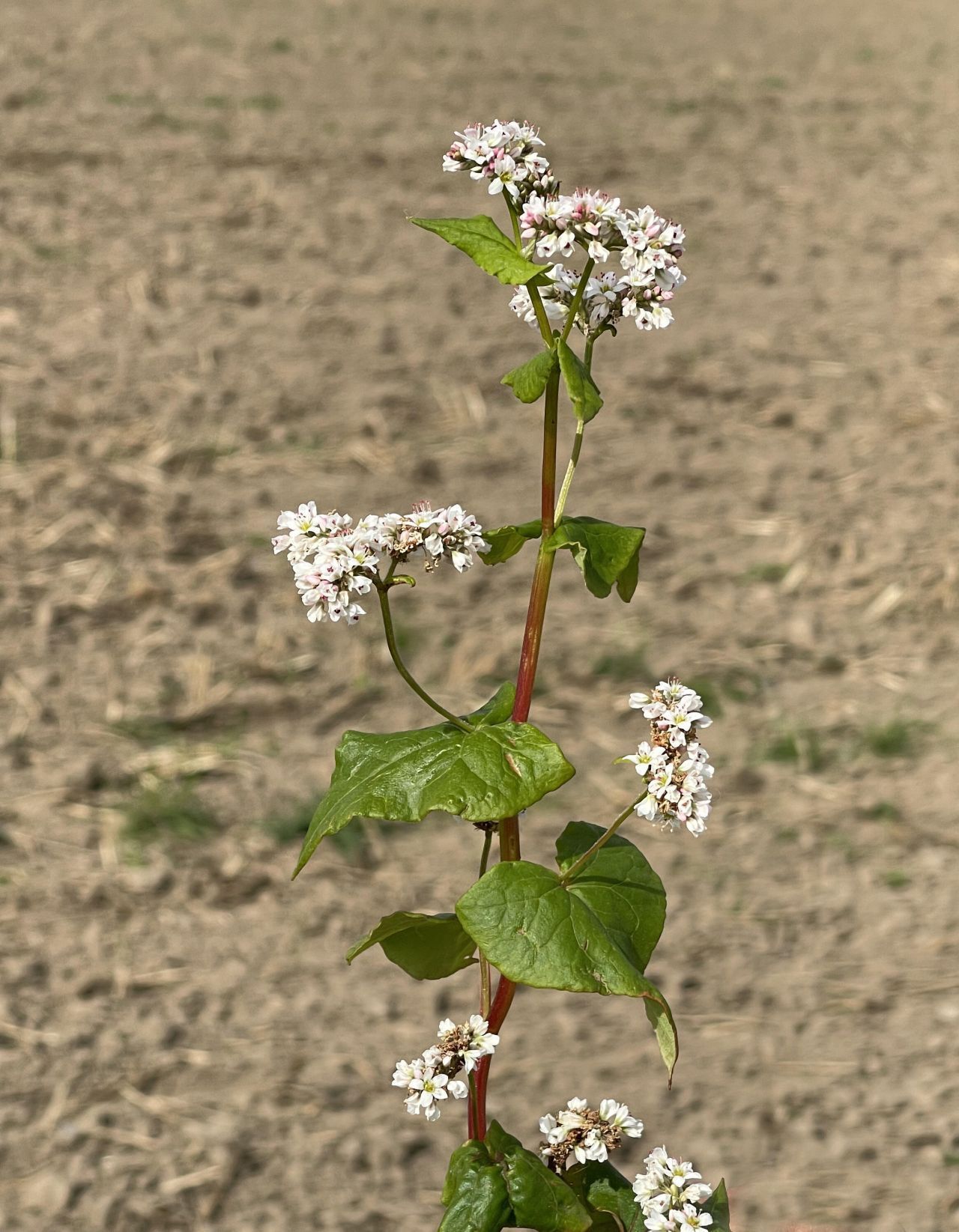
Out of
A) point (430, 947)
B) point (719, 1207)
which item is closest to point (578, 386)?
point (430, 947)

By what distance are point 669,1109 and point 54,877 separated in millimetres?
1328

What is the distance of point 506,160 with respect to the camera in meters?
1.26

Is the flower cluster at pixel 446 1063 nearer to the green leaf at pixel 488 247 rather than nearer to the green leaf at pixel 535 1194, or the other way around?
the green leaf at pixel 535 1194

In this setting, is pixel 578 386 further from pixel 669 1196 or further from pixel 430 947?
pixel 669 1196

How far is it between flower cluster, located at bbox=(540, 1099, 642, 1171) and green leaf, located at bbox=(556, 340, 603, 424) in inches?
24.9

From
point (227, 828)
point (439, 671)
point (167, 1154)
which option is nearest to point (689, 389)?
point (439, 671)

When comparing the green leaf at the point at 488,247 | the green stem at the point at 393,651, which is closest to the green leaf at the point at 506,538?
the green stem at the point at 393,651

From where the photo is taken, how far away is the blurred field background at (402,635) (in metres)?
2.70

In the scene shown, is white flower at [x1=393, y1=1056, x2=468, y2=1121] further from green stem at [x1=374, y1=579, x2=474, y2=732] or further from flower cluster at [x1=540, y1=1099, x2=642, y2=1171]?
green stem at [x1=374, y1=579, x2=474, y2=732]

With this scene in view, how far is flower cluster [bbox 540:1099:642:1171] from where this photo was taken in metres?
1.40

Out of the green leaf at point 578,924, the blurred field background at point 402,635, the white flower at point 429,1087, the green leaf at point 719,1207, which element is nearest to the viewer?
the green leaf at point 578,924

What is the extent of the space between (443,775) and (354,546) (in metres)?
0.21

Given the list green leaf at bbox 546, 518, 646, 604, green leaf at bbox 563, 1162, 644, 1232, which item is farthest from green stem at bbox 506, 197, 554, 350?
green leaf at bbox 563, 1162, 644, 1232

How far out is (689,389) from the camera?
4957 mm
